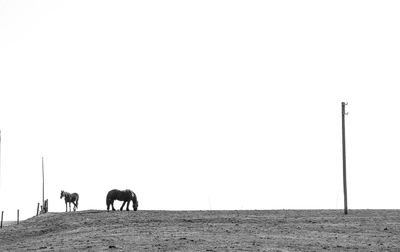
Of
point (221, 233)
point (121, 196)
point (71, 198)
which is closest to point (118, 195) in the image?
point (121, 196)

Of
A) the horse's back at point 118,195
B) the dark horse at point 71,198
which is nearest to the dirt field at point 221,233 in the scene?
the horse's back at point 118,195

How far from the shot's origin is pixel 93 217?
45250 mm

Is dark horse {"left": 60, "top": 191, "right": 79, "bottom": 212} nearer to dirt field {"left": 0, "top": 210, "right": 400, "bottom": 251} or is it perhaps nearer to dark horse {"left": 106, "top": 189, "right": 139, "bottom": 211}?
dark horse {"left": 106, "top": 189, "right": 139, "bottom": 211}

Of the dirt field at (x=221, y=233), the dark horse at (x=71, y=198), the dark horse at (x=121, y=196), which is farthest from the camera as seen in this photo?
the dark horse at (x=71, y=198)

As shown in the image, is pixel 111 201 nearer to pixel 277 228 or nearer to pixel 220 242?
pixel 277 228

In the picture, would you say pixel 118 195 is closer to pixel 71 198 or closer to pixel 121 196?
pixel 121 196

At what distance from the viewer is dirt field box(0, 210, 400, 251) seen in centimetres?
2709

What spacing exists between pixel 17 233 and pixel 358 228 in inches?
802

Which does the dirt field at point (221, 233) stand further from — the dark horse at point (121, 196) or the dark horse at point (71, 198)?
the dark horse at point (71, 198)

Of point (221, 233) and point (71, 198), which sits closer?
point (221, 233)

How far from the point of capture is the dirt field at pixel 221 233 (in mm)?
27094

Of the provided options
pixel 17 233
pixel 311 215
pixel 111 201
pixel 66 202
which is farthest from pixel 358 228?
pixel 66 202

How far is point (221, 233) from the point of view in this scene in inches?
1241

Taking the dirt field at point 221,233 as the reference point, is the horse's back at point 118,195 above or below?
above
